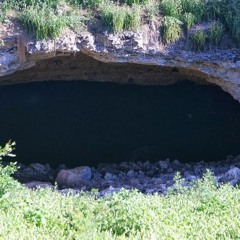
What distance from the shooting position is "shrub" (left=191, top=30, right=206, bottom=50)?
34.0 ft

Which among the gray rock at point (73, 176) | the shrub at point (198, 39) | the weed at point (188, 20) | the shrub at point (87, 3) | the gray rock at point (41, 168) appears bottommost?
the gray rock at point (41, 168)

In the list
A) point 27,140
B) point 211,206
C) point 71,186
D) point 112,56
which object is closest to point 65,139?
point 27,140

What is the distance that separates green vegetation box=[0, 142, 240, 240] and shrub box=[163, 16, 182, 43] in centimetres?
432

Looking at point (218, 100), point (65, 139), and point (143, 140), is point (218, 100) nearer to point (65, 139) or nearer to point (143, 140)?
point (143, 140)

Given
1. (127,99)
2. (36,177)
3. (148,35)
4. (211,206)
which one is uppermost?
(148,35)

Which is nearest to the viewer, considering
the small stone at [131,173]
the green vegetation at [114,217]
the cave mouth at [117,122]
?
the green vegetation at [114,217]

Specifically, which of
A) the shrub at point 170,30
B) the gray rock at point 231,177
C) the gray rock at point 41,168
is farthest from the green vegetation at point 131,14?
the gray rock at point 41,168

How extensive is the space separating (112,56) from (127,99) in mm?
2785

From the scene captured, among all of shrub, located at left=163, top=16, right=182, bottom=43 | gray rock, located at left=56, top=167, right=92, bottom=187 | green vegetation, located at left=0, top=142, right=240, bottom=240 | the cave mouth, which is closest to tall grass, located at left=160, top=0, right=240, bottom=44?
shrub, located at left=163, top=16, right=182, bottom=43

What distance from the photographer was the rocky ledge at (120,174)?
35.7 ft

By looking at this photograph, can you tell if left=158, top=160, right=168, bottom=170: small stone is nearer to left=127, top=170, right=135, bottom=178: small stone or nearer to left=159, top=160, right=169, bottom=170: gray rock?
left=159, top=160, right=169, bottom=170: gray rock

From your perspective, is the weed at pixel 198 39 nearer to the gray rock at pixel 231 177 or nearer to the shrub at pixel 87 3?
the shrub at pixel 87 3

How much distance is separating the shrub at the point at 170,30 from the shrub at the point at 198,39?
323mm

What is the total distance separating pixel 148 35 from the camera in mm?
10469
